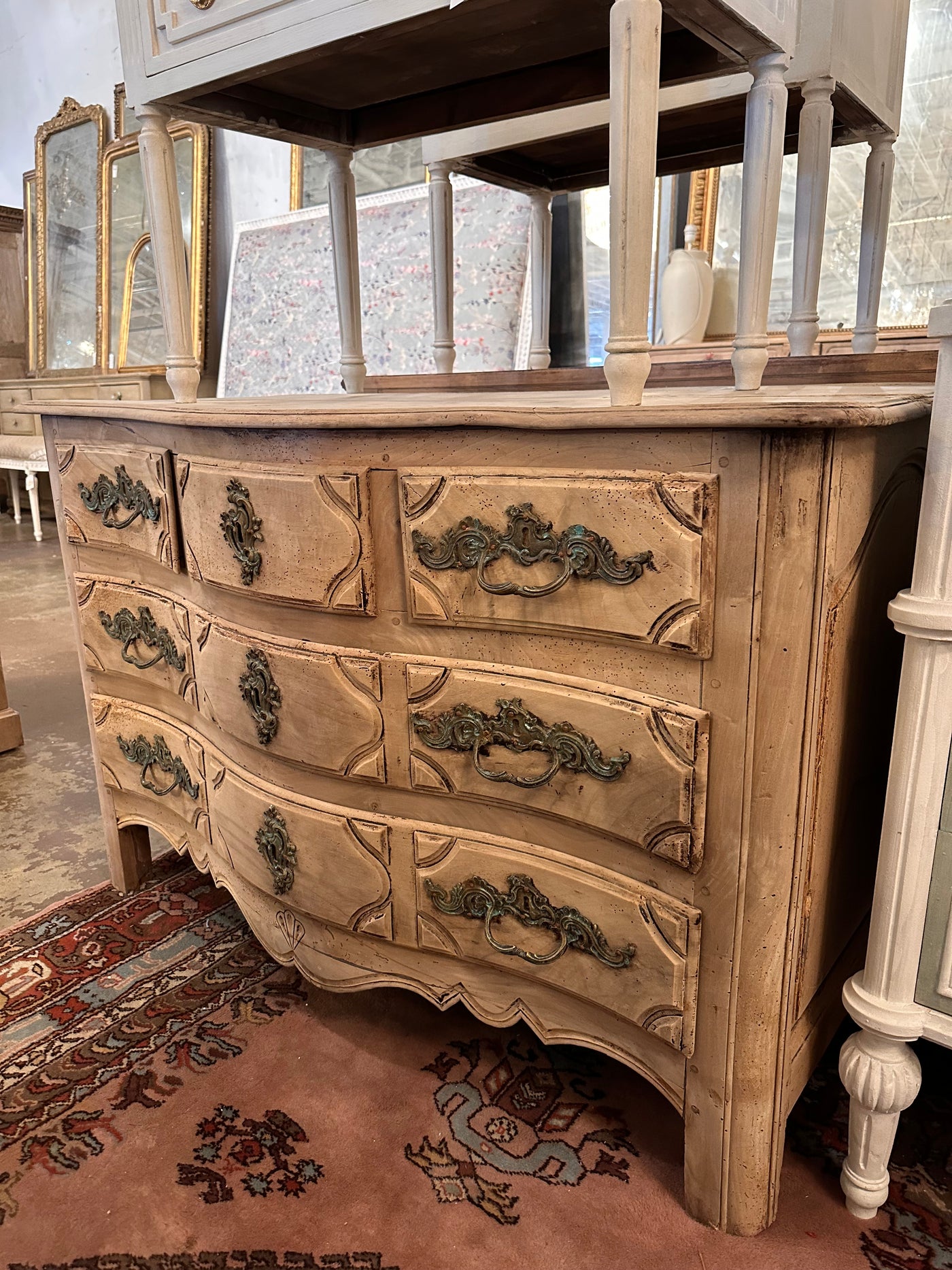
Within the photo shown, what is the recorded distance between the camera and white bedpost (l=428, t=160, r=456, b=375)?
204 cm

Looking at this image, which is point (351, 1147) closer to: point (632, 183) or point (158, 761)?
point (158, 761)

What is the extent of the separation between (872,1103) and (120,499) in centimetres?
141

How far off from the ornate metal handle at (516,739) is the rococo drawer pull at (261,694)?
0.23 meters

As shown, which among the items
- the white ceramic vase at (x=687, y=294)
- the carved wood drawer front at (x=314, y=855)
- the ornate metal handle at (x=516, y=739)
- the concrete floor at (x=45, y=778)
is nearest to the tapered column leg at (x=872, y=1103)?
the ornate metal handle at (x=516, y=739)

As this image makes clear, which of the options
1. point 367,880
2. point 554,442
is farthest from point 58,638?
point 554,442

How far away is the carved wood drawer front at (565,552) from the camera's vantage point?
2.89 ft

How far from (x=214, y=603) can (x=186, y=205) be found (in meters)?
4.45

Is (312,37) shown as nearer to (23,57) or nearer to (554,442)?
(554,442)

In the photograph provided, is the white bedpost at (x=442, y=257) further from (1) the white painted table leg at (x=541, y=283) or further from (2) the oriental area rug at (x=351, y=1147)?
(2) the oriental area rug at (x=351, y=1147)

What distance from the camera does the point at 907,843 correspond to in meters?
0.99

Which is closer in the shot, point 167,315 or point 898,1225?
point 898,1225

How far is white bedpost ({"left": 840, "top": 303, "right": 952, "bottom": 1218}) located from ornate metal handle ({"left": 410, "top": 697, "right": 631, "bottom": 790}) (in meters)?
0.32

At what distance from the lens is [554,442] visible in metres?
0.94

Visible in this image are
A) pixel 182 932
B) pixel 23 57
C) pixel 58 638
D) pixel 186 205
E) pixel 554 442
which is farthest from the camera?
pixel 23 57
